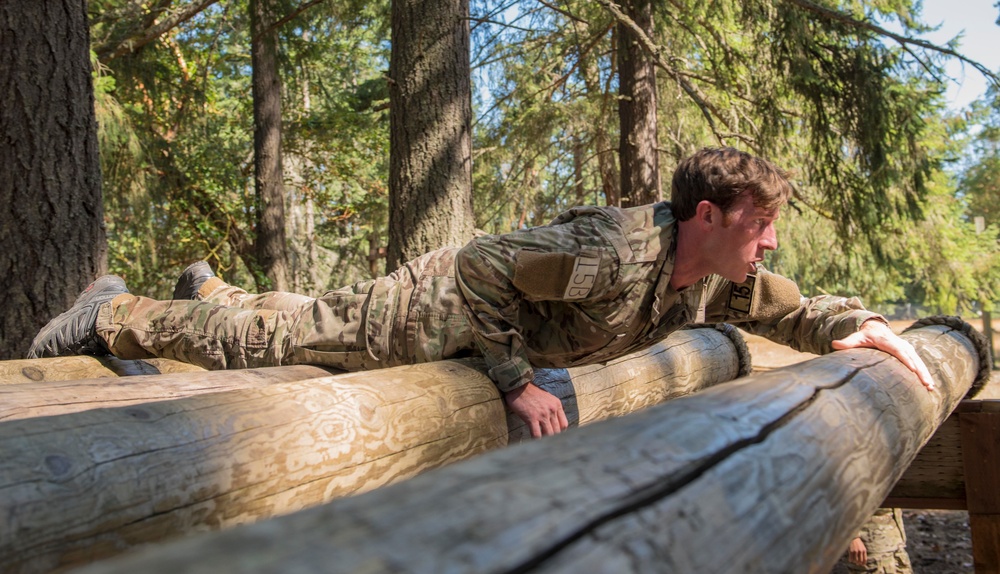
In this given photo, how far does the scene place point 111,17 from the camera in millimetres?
8352

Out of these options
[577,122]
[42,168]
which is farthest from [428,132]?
[577,122]

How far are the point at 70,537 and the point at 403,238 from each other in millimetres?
3695

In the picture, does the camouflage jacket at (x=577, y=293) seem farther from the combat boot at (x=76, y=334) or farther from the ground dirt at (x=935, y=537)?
the ground dirt at (x=935, y=537)

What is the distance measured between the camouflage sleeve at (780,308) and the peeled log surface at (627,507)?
158 cm

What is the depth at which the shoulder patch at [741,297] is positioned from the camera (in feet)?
10.5

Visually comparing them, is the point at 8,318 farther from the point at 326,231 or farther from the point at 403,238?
the point at 326,231

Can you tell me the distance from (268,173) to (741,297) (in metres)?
8.28

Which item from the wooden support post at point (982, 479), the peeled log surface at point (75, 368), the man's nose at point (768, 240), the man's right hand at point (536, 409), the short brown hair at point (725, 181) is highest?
the short brown hair at point (725, 181)

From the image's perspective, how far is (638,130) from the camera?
8211 millimetres

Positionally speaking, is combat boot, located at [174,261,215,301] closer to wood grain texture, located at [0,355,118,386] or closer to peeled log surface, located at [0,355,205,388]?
peeled log surface, located at [0,355,205,388]

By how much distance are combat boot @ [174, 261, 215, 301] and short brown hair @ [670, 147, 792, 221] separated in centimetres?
234

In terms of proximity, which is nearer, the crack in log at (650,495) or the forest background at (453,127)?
the crack in log at (650,495)

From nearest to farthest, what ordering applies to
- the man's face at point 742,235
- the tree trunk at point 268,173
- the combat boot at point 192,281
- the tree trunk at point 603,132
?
1. the man's face at point 742,235
2. the combat boot at point 192,281
3. the tree trunk at point 603,132
4. the tree trunk at point 268,173

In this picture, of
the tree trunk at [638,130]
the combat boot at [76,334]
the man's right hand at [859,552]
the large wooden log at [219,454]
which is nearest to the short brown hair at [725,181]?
the large wooden log at [219,454]
